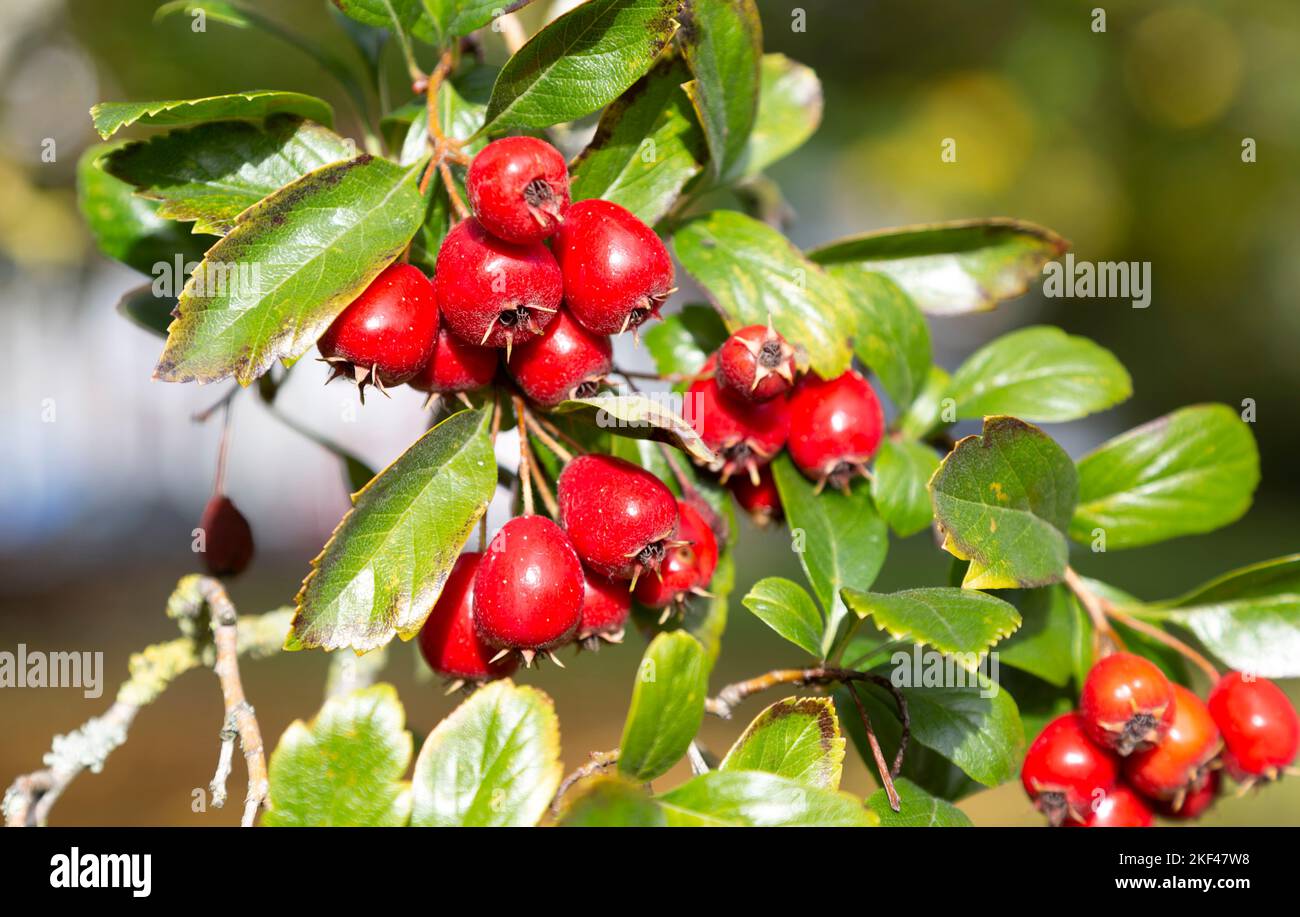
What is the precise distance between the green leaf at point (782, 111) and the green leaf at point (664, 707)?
0.63 m

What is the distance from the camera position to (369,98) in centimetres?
110

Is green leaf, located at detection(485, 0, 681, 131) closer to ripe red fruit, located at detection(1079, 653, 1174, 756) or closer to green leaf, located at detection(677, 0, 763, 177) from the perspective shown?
green leaf, located at detection(677, 0, 763, 177)

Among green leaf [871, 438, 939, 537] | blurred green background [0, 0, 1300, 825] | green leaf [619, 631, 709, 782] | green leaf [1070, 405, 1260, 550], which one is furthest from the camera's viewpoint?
blurred green background [0, 0, 1300, 825]

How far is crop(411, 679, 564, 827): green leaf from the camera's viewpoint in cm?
61

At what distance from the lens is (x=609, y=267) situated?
0.68 m

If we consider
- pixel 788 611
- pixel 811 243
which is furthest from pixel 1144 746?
pixel 811 243

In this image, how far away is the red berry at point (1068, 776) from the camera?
855mm

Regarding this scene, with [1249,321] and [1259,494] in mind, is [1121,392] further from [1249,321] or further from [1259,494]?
[1259,494]

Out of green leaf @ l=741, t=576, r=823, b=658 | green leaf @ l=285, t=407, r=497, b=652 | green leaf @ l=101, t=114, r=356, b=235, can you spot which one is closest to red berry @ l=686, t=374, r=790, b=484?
green leaf @ l=741, t=576, r=823, b=658

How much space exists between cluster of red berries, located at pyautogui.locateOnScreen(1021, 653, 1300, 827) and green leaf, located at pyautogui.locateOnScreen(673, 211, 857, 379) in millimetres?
391

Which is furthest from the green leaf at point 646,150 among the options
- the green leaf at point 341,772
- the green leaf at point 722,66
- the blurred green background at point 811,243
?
the blurred green background at point 811,243

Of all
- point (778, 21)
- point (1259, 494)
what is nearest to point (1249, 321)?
Result: point (1259, 494)

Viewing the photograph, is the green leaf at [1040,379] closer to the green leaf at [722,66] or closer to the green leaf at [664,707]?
the green leaf at [722,66]

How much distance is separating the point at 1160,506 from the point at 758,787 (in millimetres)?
656
